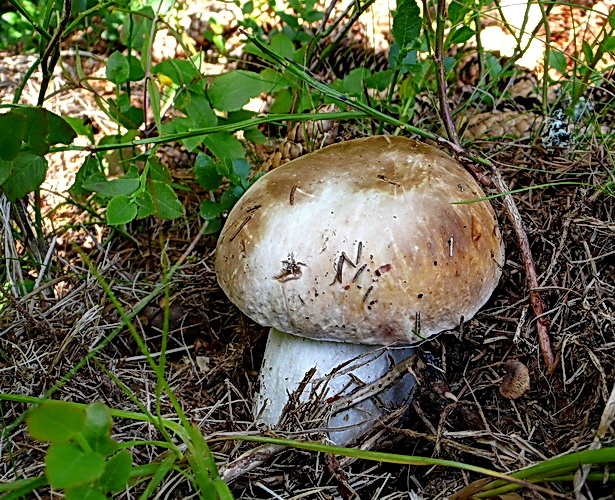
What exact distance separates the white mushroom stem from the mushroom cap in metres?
0.15

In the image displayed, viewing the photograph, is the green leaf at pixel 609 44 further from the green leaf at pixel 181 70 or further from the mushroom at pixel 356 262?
the green leaf at pixel 181 70

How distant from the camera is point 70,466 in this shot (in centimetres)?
100

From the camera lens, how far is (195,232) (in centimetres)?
260

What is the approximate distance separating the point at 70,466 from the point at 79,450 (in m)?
0.05

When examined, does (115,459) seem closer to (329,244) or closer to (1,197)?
(329,244)

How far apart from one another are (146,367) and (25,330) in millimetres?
469

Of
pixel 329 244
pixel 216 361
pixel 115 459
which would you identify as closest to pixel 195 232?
pixel 216 361

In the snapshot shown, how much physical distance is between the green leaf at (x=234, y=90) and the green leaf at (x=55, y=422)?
4.50 ft

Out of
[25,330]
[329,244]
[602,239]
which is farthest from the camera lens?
[25,330]

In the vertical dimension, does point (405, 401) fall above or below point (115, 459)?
below

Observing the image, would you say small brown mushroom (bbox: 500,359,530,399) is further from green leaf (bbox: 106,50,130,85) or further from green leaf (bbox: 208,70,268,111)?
green leaf (bbox: 106,50,130,85)

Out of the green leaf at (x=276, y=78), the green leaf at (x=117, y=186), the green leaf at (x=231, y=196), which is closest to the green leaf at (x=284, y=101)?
the green leaf at (x=276, y=78)

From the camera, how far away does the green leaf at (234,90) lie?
2.14 meters

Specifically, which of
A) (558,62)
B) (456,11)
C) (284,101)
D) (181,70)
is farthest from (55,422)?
(558,62)
